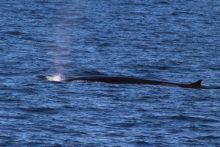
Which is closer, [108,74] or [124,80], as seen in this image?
[124,80]

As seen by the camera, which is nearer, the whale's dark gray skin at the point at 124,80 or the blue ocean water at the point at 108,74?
the blue ocean water at the point at 108,74

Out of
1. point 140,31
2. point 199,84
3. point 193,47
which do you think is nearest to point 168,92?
point 199,84

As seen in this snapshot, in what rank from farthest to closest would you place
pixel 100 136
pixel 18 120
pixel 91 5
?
pixel 91 5 → pixel 18 120 → pixel 100 136

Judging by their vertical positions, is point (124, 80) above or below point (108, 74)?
above

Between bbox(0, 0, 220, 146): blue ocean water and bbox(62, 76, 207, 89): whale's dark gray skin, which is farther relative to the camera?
bbox(62, 76, 207, 89): whale's dark gray skin

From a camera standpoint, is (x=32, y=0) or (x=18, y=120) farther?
(x=32, y=0)

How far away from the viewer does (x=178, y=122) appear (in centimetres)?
2911

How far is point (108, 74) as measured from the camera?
136ft

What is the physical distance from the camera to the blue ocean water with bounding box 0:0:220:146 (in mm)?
27047

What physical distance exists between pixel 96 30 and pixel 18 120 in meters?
39.2

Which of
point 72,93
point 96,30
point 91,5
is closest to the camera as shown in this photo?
point 72,93

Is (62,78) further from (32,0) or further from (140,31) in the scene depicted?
(32,0)

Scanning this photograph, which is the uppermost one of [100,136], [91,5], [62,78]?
[100,136]

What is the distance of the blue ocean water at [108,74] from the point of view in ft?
88.7
